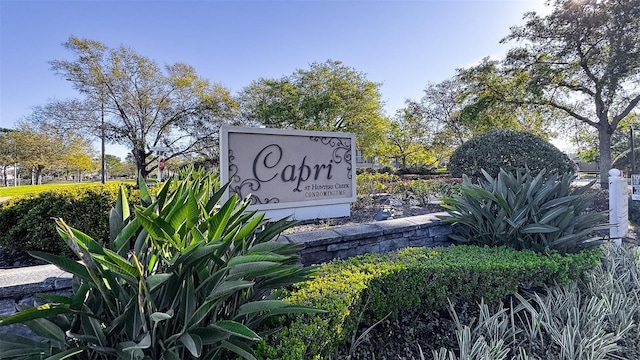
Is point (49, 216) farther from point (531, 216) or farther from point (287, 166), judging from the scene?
point (531, 216)

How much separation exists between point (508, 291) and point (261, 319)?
219 cm

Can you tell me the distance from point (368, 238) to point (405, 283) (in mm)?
986

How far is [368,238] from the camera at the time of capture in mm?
3391

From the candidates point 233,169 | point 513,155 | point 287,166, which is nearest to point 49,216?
point 233,169

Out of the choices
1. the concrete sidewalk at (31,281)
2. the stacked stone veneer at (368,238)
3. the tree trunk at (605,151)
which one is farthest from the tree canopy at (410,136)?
the concrete sidewalk at (31,281)

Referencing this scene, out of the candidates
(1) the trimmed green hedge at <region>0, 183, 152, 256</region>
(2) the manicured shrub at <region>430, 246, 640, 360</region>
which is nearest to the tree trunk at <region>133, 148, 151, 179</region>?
(1) the trimmed green hedge at <region>0, 183, 152, 256</region>

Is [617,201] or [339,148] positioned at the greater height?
[339,148]

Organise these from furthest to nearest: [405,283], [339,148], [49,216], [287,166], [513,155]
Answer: [513,155]
[339,148]
[287,166]
[49,216]
[405,283]

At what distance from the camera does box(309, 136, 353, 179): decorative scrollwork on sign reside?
469 centimetres

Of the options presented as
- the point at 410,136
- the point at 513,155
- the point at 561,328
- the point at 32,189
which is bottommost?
the point at 561,328

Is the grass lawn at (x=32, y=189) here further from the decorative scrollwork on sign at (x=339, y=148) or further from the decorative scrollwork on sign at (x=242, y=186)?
the decorative scrollwork on sign at (x=339, y=148)

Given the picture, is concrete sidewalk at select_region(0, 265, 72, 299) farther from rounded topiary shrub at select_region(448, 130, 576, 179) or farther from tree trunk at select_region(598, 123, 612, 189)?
tree trunk at select_region(598, 123, 612, 189)

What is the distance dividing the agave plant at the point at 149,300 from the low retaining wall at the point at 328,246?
60 centimetres

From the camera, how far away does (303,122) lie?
19062mm
